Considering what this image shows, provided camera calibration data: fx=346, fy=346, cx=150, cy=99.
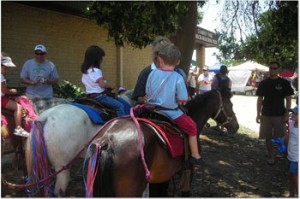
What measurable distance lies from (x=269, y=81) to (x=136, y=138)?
4.90m

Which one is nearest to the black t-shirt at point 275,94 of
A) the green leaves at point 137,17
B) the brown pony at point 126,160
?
the green leaves at point 137,17

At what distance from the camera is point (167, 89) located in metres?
3.82

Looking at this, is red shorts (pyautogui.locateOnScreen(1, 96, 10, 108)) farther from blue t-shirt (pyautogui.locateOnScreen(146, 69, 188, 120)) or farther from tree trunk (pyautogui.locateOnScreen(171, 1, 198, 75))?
tree trunk (pyautogui.locateOnScreen(171, 1, 198, 75))

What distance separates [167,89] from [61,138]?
4.93 feet

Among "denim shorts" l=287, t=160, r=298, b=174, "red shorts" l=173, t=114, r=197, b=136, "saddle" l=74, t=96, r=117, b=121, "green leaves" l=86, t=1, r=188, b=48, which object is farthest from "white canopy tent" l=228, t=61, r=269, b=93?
"red shorts" l=173, t=114, r=197, b=136

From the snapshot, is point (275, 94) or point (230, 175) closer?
point (230, 175)

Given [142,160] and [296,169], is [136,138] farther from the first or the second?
[296,169]

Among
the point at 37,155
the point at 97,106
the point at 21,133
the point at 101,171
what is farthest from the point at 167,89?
the point at 21,133

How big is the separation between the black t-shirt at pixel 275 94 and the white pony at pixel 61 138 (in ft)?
14.5

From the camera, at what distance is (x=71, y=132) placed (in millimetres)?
4348

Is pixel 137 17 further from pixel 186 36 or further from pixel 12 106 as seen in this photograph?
pixel 12 106

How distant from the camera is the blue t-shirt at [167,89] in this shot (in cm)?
381

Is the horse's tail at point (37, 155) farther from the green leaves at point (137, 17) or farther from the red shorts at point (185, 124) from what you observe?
the green leaves at point (137, 17)

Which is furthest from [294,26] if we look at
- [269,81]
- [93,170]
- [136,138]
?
[93,170]
